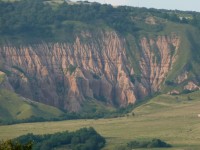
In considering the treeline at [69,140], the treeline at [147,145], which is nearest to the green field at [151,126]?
the treeline at [147,145]

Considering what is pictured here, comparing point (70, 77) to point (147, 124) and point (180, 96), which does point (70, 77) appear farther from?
point (147, 124)

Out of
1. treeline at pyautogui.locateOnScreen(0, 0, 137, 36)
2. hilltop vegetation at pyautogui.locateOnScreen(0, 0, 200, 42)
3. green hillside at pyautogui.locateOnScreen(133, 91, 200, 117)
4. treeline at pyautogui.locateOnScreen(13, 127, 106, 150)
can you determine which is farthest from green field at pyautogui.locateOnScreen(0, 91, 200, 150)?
treeline at pyautogui.locateOnScreen(0, 0, 137, 36)

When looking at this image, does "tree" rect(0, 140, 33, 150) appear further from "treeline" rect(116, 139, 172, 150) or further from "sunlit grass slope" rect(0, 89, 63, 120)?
"sunlit grass slope" rect(0, 89, 63, 120)

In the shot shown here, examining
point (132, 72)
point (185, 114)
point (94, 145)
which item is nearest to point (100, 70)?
point (132, 72)

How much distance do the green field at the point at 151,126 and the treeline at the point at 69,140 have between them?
2303 millimetres

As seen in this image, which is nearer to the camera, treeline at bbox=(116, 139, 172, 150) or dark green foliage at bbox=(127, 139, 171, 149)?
treeline at bbox=(116, 139, 172, 150)

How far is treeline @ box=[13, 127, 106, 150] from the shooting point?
78.2 meters

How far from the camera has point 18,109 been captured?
114062 mm

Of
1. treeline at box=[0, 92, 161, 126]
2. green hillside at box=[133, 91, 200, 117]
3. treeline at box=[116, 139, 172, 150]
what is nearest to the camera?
treeline at box=[116, 139, 172, 150]

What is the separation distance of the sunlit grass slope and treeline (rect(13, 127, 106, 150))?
26879 millimetres

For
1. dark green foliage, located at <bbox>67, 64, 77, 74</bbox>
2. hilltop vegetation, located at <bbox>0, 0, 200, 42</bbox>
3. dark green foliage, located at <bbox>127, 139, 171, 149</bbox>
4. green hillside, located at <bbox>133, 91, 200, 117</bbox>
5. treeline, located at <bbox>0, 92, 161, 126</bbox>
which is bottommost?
treeline, located at <bbox>0, 92, 161, 126</bbox>

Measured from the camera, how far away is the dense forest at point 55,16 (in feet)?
490

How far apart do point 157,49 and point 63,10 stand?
37775 mm

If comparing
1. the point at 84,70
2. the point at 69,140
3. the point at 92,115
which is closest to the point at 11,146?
the point at 69,140
